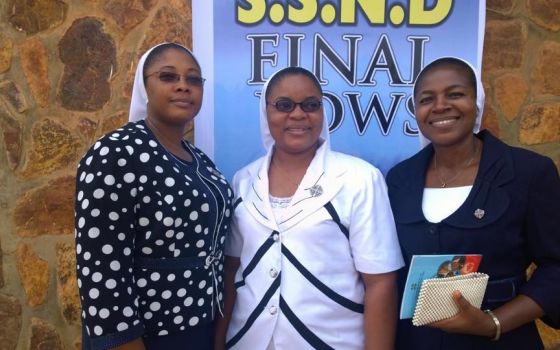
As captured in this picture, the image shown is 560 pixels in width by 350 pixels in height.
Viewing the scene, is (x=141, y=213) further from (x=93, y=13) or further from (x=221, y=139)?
(x=93, y=13)

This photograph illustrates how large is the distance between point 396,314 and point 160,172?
1080mm

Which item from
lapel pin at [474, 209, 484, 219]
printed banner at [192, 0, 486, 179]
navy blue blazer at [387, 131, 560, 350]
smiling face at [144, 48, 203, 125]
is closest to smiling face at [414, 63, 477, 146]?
navy blue blazer at [387, 131, 560, 350]

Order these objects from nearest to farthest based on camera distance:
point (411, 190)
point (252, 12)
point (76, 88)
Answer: point (411, 190), point (252, 12), point (76, 88)

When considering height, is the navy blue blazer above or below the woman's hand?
above

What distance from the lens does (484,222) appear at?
1.83 m

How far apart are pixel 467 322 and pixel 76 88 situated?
2.43m

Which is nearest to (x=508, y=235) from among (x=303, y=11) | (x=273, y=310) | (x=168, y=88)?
(x=273, y=310)

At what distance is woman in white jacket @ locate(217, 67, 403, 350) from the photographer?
A: 1.95 meters

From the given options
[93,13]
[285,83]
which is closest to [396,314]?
[285,83]

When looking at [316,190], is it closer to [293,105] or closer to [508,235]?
[293,105]

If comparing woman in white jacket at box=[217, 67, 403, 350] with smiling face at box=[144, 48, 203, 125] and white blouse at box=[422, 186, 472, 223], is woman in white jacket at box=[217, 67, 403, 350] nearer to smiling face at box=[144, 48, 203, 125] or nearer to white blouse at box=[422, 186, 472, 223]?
white blouse at box=[422, 186, 472, 223]

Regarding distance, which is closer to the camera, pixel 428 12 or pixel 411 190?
pixel 411 190

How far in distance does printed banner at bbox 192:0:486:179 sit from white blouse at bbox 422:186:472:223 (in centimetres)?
94

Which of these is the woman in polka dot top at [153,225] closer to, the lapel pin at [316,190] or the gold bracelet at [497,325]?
the lapel pin at [316,190]
